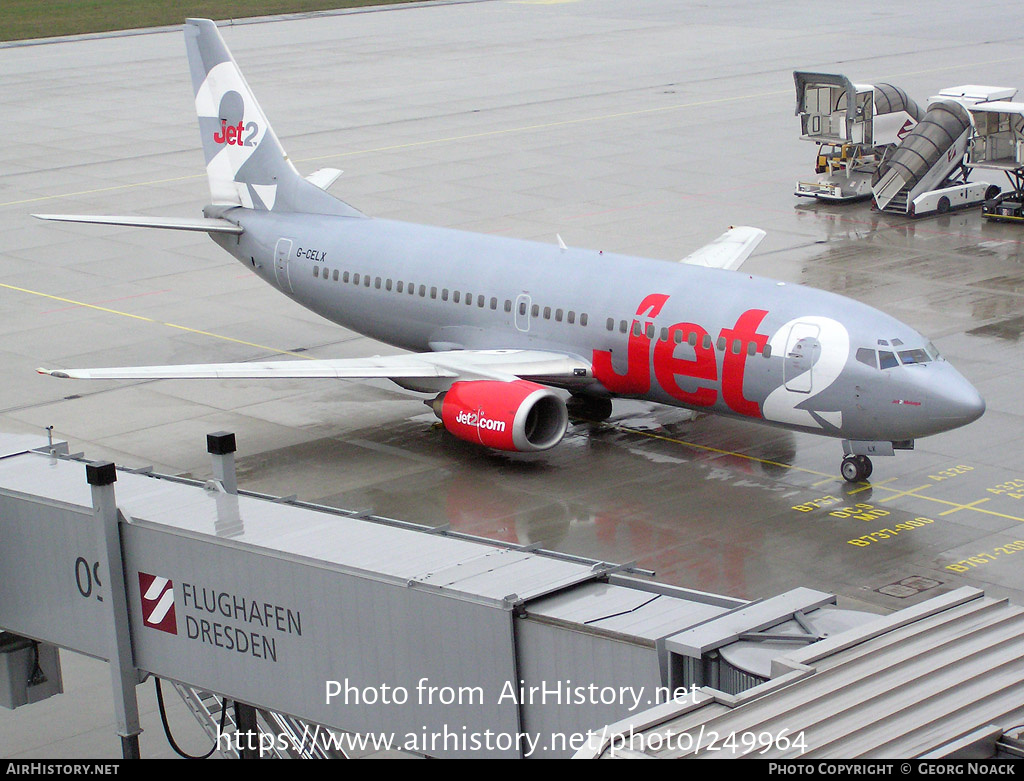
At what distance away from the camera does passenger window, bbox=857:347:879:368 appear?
28.5 m

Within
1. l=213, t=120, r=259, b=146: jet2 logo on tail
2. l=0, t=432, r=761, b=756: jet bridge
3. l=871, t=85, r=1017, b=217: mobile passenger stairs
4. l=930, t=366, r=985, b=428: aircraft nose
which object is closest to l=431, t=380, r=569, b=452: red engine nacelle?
l=930, t=366, r=985, b=428: aircraft nose

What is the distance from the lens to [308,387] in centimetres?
3741

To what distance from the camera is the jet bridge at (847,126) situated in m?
56.8

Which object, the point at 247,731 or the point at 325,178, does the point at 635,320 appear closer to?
the point at 325,178

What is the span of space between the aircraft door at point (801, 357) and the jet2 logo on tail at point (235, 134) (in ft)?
54.8

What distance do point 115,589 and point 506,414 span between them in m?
13.8

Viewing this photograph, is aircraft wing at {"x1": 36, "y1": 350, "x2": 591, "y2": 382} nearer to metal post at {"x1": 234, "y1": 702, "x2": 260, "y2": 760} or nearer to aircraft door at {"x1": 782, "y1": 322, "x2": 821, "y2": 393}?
aircraft door at {"x1": 782, "y1": 322, "x2": 821, "y2": 393}

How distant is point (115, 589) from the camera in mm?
16719

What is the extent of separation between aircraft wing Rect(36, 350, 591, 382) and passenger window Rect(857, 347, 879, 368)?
20.4 feet

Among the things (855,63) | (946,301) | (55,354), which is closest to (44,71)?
(855,63)

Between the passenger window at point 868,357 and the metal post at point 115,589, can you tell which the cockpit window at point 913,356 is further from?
the metal post at point 115,589

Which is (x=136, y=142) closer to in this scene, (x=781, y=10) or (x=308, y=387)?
(x=308, y=387)

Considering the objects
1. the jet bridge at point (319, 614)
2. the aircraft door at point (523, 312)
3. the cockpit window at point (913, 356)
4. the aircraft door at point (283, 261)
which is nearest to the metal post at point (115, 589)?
the jet bridge at point (319, 614)

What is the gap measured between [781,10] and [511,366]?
303ft
